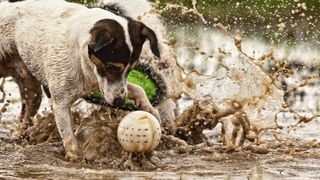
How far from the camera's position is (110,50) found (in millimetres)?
7973

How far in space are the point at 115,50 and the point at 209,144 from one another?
2.12m

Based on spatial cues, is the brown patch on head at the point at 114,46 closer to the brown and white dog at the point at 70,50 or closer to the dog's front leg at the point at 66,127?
the brown and white dog at the point at 70,50

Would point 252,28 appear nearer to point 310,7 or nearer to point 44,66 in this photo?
point 310,7

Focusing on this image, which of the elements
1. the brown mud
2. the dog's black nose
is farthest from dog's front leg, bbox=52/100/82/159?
the dog's black nose

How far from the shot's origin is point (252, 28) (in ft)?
58.1

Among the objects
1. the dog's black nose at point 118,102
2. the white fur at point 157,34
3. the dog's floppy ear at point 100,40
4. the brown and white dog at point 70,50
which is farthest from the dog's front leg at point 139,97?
the dog's floppy ear at point 100,40

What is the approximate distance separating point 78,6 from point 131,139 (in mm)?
1623

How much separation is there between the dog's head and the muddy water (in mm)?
672

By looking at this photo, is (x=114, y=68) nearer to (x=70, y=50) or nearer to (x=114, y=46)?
(x=114, y=46)

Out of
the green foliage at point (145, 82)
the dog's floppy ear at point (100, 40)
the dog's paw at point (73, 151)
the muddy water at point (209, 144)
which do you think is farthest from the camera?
the green foliage at point (145, 82)

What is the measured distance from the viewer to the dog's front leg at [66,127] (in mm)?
8672

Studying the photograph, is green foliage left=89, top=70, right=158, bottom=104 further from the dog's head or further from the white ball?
the white ball

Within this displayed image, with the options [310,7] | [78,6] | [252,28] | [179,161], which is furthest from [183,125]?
[310,7]

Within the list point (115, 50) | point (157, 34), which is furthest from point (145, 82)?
point (115, 50)
